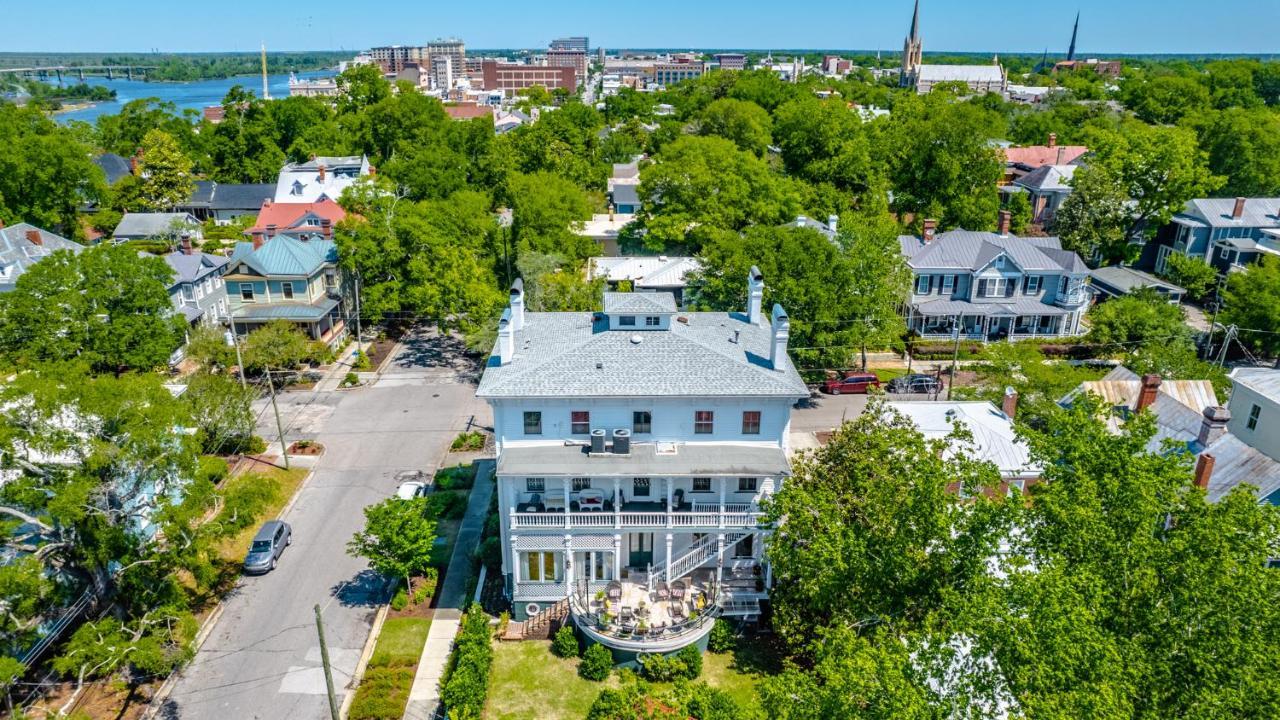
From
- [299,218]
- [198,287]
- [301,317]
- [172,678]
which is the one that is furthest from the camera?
[299,218]

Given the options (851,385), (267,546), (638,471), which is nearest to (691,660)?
(638,471)

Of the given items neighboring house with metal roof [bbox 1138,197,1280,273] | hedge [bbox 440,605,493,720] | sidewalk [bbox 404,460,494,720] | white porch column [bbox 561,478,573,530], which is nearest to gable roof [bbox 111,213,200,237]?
sidewalk [bbox 404,460,494,720]

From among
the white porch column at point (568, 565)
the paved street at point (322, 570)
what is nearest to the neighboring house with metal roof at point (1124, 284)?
the paved street at point (322, 570)

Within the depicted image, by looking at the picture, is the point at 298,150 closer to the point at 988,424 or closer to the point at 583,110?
the point at 583,110

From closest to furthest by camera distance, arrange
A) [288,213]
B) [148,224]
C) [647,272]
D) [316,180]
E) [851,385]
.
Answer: [851,385] < [647,272] < [288,213] < [148,224] < [316,180]

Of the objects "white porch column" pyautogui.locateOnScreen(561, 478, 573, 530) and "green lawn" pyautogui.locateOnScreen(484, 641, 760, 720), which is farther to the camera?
"white porch column" pyautogui.locateOnScreen(561, 478, 573, 530)

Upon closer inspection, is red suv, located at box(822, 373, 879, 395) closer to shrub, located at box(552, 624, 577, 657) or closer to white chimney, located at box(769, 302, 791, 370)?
white chimney, located at box(769, 302, 791, 370)

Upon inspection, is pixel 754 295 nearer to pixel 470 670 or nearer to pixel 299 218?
pixel 470 670
